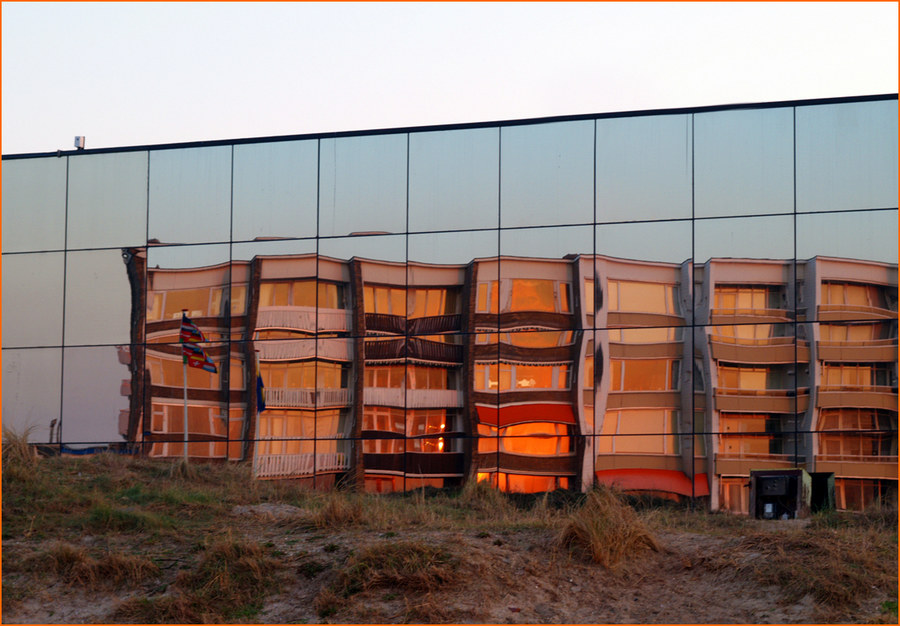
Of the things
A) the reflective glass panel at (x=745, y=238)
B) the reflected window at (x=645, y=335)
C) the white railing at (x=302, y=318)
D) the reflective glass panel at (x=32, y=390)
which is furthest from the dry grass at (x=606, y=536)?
the reflective glass panel at (x=32, y=390)

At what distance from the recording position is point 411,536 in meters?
17.1

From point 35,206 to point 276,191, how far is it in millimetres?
7550

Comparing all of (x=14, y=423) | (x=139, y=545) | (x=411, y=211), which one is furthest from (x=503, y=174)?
(x=14, y=423)

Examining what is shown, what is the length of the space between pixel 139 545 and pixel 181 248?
461 inches

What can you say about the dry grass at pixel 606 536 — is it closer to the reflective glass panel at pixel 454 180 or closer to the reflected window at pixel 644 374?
the reflected window at pixel 644 374

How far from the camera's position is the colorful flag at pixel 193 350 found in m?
26.8

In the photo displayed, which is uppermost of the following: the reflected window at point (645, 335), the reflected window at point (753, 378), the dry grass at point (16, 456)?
the reflected window at point (645, 335)

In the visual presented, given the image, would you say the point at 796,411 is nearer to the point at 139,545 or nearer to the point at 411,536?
the point at 411,536

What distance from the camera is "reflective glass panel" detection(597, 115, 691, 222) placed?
81.6 feet

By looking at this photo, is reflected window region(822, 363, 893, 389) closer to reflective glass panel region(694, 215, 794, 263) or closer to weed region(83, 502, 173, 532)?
reflective glass panel region(694, 215, 794, 263)

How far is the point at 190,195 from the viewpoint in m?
27.8

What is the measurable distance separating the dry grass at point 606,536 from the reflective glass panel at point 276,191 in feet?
43.2

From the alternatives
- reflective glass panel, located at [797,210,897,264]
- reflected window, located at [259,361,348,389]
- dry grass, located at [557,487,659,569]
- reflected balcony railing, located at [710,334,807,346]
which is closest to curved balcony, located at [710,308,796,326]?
reflected balcony railing, located at [710,334,807,346]

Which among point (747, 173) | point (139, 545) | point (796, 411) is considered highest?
point (747, 173)
